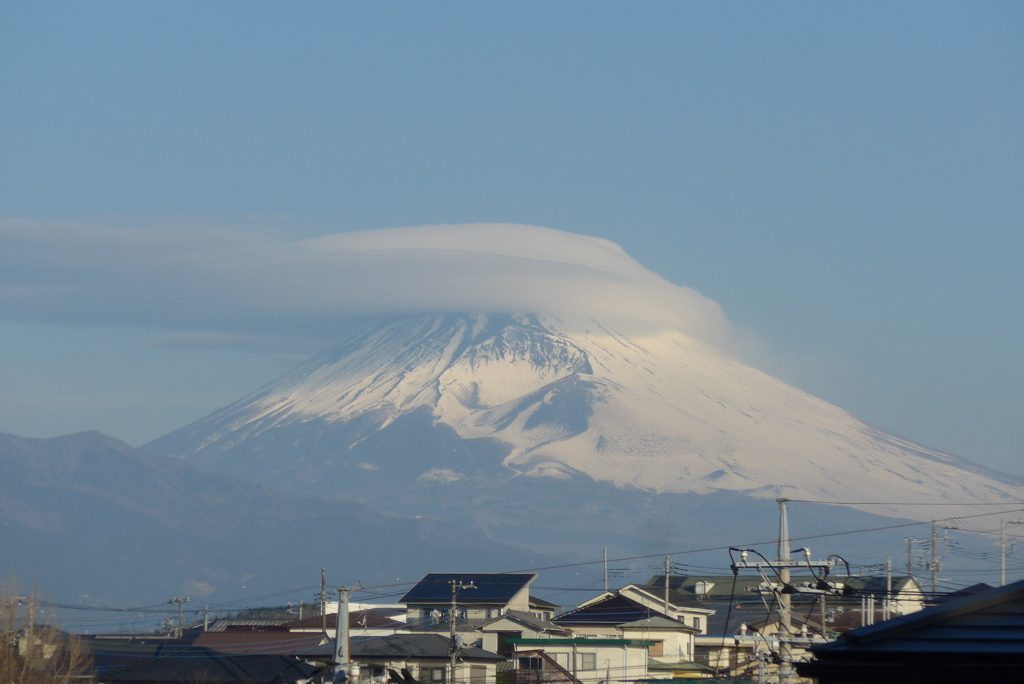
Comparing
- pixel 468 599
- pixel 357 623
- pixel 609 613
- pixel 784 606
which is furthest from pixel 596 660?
pixel 357 623

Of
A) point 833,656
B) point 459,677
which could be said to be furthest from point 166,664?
point 833,656

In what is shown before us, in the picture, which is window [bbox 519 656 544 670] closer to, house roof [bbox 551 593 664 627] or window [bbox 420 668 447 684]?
window [bbox 420 668 447 684]

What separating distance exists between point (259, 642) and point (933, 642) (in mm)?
43659

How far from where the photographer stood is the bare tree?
97.6 ft

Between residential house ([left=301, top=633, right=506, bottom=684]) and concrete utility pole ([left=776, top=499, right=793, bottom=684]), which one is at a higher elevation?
concrete utility pole ([left=776, top=499, right=793, bottom=684])

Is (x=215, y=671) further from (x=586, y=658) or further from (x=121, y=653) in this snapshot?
(x=121, y=653)

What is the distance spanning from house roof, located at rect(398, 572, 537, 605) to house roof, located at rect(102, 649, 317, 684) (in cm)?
1328

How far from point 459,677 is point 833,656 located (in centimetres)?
2795

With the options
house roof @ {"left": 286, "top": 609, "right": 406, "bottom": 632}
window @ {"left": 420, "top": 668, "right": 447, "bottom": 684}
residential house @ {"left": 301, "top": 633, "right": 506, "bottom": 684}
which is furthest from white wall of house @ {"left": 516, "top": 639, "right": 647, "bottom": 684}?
house roof @ {"left": 286, "top": 609, "right": 406, "bottom": 632}

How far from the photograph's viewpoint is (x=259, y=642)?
1857 inches

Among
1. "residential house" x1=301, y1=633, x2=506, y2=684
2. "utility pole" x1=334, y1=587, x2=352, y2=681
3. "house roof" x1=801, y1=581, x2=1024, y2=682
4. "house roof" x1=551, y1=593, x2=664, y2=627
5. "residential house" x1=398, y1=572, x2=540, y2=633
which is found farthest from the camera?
"residential house" x1=398, y1=572, x2=540, y2=633

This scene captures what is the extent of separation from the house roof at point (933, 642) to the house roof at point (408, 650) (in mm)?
27033

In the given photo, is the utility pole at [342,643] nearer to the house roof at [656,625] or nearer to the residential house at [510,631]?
the residential house at [510,631]

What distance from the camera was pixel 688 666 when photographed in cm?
3606
